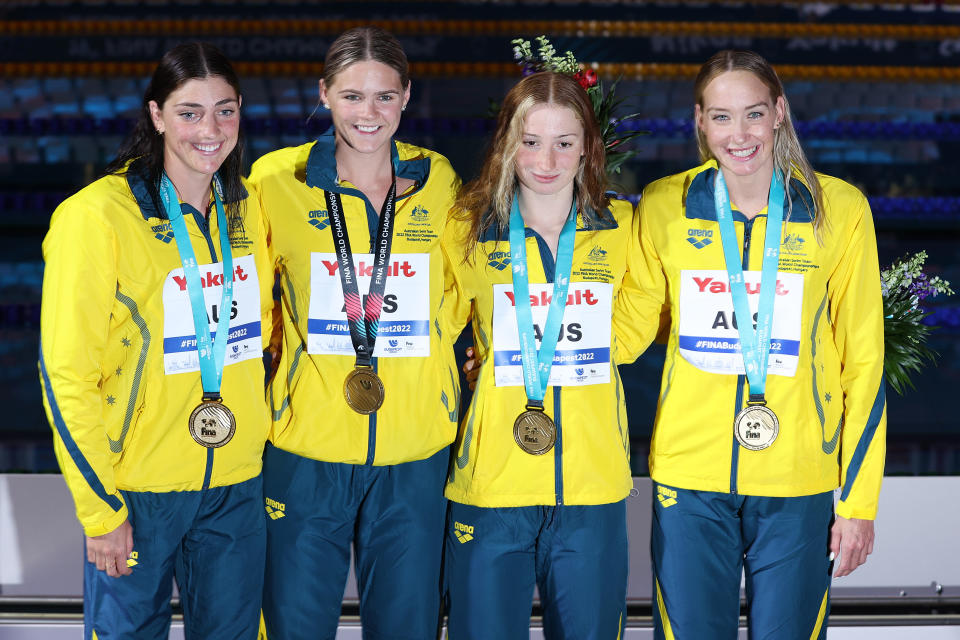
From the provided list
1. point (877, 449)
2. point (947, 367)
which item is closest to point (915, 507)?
point (877, 449)

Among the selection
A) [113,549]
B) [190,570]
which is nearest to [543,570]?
[190,570]

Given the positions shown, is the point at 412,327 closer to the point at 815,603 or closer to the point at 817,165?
the point at 815,603

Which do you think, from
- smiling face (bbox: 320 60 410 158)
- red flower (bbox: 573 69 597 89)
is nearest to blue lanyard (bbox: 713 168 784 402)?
red flower (bbox: 573 69 597 89)

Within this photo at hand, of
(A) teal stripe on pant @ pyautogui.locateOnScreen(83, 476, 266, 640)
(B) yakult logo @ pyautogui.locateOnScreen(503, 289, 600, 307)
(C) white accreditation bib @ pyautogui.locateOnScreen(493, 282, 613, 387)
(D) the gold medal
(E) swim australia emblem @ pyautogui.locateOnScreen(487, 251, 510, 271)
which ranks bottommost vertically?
(A) teal stripe on pant @ pyautogui.locateOnScreen(83, 476, 266, 640)

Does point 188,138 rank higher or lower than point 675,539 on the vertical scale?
higher

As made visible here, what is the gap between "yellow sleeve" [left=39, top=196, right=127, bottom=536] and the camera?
6.73 ft

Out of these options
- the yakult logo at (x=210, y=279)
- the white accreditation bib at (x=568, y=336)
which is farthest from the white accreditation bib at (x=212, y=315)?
the white accreditation bib at (x=568, y=336)

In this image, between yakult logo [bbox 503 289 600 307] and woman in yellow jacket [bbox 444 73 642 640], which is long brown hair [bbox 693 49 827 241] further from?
yakult logo [bbox 503 289 600 307]

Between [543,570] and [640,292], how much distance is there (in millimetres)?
701

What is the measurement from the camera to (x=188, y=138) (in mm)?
2182

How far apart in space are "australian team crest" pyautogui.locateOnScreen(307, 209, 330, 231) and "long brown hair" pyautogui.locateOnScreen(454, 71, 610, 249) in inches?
12.6

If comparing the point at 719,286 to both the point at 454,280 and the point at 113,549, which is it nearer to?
the point at 454,280

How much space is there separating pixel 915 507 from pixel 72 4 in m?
8.83

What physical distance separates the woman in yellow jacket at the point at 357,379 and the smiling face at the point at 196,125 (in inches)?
8.9
